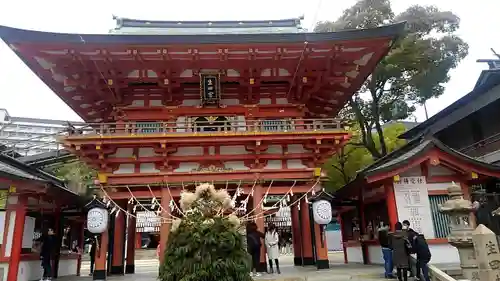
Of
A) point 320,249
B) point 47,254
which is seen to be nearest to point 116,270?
point 47,254

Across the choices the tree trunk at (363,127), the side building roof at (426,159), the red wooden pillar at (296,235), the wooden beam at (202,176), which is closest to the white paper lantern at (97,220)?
the wooden beam at (202,176)

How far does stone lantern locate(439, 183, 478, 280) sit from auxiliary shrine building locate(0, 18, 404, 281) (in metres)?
4.48

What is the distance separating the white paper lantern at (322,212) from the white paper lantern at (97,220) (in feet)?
22.8

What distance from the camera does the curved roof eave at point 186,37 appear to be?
40.0 feet

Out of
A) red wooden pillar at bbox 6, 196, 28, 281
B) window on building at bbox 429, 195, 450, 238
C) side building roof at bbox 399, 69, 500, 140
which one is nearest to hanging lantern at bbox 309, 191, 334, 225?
window on building at bbox 429, 195, 450, 238

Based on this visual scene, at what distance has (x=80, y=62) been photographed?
13203 mm

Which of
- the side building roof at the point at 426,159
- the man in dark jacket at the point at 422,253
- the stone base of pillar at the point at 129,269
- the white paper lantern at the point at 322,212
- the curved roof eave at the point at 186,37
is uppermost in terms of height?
the curved roof eave at the point at 186,37

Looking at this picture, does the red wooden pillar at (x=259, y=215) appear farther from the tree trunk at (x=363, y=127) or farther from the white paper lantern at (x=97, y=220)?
the tree trunk at (x=363, y=127)

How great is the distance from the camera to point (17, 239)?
458 inches

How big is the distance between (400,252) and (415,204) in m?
3.29

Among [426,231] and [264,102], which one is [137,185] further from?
[426,231]

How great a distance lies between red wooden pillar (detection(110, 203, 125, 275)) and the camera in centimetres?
1452

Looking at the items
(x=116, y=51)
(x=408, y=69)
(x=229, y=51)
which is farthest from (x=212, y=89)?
(x=408, y=69)

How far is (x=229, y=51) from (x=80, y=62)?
509 centimetres
